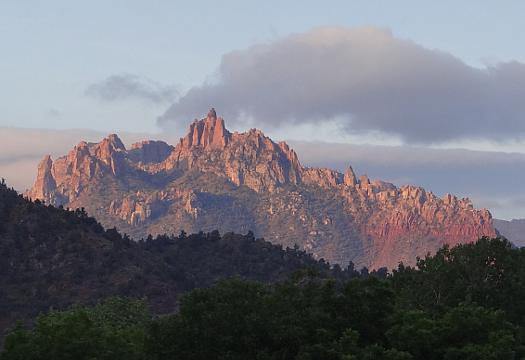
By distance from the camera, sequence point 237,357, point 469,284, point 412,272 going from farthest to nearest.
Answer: point 412,272
point 469,284
point 237,357

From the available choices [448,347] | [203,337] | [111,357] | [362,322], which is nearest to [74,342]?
[111,357]

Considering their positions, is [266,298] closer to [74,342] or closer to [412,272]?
[74,342]

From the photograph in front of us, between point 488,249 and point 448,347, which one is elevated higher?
point 488,249

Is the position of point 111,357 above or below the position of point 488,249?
below

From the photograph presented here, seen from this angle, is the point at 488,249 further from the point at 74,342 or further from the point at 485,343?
the point at 74,342

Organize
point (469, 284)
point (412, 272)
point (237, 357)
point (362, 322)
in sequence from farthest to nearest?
point (412, 272) < point (469, 284) < point (362, 322) < point (237, 357)

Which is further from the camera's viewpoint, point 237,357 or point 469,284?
point 469,284

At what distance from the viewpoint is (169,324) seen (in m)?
82.4

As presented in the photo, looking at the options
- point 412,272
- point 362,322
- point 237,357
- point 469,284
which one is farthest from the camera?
point 412,272

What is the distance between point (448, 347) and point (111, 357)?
1000 inches

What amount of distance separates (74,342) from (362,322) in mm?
21715

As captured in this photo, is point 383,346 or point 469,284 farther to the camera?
point 469,284

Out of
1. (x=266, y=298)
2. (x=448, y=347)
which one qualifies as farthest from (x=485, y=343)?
(x=266, y=298)

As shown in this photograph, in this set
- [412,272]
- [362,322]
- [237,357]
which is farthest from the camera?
[412,272]
